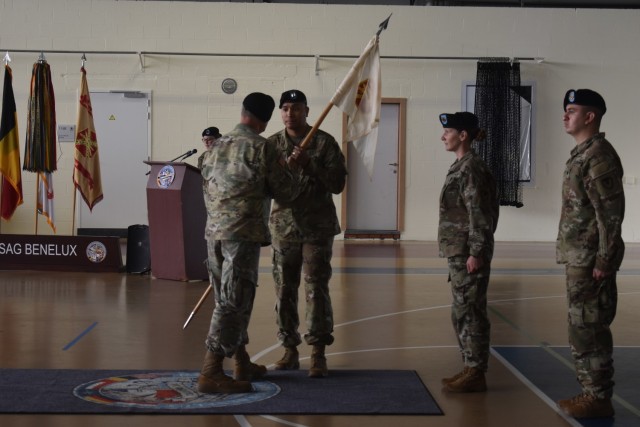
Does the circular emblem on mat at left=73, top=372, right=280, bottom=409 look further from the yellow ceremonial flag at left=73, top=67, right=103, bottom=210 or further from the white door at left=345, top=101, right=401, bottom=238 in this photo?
the white door at left=345, top=101, right=401, bottom=238

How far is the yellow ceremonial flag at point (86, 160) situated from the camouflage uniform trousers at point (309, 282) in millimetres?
6247

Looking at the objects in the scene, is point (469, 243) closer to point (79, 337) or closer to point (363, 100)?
point (363, 100)

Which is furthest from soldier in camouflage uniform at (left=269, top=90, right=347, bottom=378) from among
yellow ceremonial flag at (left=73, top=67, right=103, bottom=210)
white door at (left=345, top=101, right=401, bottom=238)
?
white door at (left=345, top=101, right=401, bottom=238)

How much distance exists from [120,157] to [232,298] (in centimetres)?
1062

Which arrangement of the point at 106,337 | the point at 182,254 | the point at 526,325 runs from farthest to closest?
the point at 182,254
the point at 526,325
the point at 106,337

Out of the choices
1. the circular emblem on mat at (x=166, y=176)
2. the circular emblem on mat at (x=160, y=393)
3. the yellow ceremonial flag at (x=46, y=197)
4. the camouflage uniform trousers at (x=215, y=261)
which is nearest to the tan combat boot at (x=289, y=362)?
the circular emblem on mat at (x=160, y=393)

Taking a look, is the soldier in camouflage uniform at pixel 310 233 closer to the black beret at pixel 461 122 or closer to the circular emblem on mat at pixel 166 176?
the black beret at pixel 461 122

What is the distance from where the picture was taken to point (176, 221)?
27.7ft

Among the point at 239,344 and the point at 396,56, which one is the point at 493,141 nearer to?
the point at 396,56

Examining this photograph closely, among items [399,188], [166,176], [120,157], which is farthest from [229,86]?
[166,176]

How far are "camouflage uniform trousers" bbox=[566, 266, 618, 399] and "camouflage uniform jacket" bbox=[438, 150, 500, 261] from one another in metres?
0.57

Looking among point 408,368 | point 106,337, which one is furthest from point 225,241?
point 106,337

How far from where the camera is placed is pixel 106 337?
5.62m

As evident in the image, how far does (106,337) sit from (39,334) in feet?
1.61
